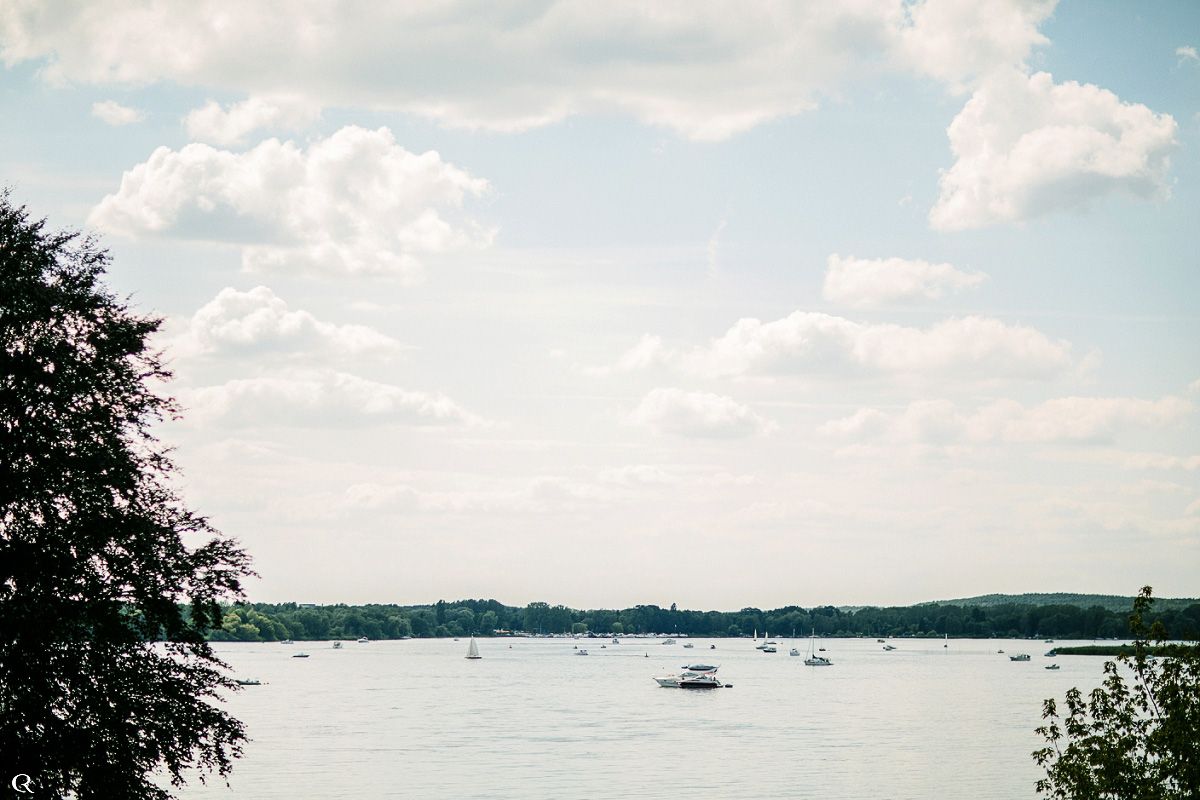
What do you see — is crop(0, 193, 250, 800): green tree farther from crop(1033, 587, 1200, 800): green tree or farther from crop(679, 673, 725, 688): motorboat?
crop(679, 673, 725, 688): motorboat

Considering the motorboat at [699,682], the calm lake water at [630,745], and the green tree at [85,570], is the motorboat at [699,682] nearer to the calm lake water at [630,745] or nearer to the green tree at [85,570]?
the calm lake water at [630,745]

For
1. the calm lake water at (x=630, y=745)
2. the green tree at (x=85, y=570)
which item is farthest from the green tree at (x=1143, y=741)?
the calm lake water at (x=630, y=745)

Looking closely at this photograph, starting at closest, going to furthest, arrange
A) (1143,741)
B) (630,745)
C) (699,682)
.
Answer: (1143,741) < (630,745) < (699,682)

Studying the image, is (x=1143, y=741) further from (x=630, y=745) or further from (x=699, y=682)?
(x=699, y=682)

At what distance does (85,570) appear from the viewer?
112 feet

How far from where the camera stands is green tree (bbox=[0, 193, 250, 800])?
32281 millimetres

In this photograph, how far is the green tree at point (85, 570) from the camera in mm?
32281

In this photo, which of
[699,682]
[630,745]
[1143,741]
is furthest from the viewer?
[699,682]

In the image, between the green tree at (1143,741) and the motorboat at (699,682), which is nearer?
the green tree at (1143,741)

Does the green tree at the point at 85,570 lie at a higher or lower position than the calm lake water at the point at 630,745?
higher

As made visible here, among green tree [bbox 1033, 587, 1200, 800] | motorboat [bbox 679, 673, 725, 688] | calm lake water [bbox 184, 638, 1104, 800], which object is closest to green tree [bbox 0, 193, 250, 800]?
green tree [bbox 1033, 587, 1200, 800]

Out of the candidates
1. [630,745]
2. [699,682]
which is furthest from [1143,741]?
[699,682]

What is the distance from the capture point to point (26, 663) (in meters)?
32.2

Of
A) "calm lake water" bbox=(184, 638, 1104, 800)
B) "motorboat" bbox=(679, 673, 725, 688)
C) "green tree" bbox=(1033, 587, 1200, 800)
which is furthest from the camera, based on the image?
"motorboat" bbox=(679, 673, 725, 688)
